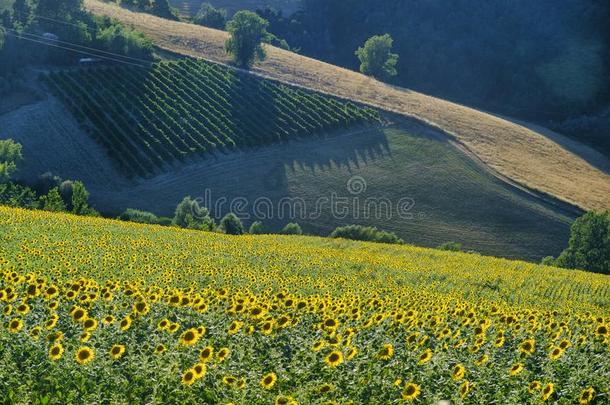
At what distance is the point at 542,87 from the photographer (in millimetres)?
119750

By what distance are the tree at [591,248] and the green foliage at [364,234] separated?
491 inches

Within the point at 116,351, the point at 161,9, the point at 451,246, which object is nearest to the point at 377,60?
the point at 161,9

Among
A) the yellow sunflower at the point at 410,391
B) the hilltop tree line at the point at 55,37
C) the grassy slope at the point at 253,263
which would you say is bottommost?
the grassy slope at the point at 253,263

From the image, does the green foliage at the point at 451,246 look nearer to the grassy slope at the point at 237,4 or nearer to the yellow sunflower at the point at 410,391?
the yellow sunflower at the point at 410,391

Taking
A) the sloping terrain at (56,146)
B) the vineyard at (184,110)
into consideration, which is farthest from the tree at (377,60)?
the sloping terrain at (56,146)

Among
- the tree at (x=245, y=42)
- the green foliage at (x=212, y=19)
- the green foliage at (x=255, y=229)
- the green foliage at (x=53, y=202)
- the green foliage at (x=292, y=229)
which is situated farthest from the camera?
the green foliage at (x=212, y=19)

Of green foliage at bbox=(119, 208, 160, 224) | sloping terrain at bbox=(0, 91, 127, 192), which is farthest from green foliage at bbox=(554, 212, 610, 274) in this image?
sloping terrain at bbox=(0, 91, 127, 192)

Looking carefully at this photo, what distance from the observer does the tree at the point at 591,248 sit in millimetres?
49844

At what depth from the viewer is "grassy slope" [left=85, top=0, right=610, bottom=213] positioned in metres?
66.4

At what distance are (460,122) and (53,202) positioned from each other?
4925 cm

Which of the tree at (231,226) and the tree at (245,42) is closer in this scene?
the tree at (231,226)

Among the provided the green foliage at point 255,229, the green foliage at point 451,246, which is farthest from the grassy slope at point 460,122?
the green foliage at point 255,229

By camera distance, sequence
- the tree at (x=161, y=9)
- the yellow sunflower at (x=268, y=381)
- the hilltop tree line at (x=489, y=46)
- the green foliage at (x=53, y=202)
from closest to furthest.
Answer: the yellow sunflower at (x=268, y=381) → the green foliage at (x=53, y=202) → the tree at (x=161, y=9) → the hilltop tree line at (x=489, y=46)

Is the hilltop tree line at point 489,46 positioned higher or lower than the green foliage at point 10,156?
higher
